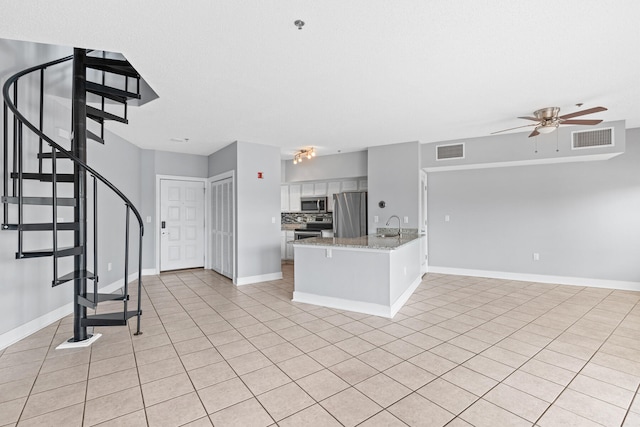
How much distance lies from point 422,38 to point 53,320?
4697 mm

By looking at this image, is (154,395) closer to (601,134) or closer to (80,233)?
(80,233)

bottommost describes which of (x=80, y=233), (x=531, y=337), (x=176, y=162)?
(x=531, y=337)

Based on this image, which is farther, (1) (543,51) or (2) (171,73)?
(2) (171,73)

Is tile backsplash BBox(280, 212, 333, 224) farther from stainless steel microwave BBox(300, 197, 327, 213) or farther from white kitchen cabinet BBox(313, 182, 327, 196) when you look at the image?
white kitchen cabinet BBox(313, 182, 327, 196)

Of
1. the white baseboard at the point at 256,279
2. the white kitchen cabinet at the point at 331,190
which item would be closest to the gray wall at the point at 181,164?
the white baseboard at the point at 256,279

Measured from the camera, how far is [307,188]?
743 centimetres

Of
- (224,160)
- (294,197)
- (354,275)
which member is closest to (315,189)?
(294,197)

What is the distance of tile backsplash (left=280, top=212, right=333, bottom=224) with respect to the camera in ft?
24.0

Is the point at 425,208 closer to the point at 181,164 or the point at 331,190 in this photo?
the point at 331,190

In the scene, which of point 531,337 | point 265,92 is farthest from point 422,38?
point 531,337

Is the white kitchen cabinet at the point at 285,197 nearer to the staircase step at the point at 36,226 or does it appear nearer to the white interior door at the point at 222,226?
the white interior door at the point at 222,226

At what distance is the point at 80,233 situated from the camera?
9.53 ft

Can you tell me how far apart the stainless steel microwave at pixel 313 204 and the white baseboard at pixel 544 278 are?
269 centimetres

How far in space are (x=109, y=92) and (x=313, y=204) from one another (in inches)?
187
